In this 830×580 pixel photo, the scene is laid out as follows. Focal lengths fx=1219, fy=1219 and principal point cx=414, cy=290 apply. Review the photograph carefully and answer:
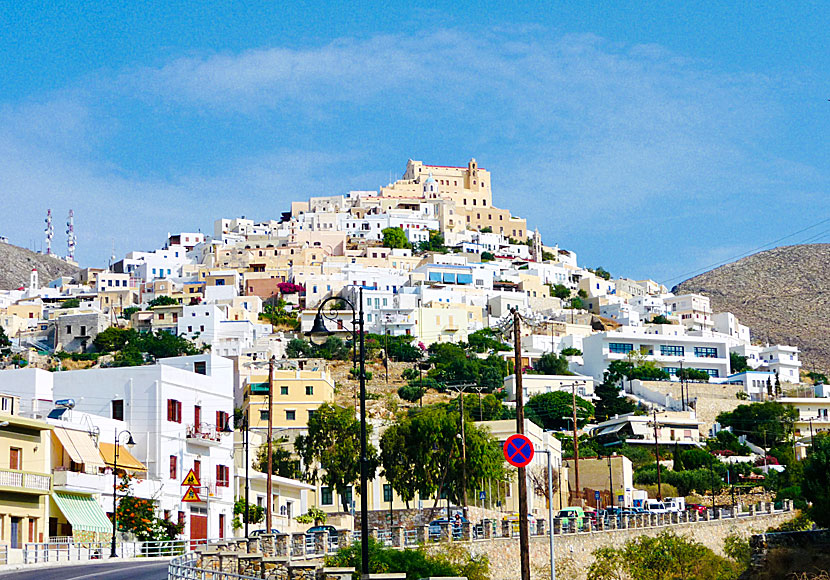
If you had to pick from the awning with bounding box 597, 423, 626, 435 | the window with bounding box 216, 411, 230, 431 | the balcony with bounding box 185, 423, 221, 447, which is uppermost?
the awning with bounding box 597, 423, 626, 435

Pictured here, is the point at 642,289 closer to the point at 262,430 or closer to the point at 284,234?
the point at 284,234

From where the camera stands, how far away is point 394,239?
A: 181750 millimetres

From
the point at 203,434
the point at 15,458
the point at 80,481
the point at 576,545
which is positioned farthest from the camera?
the point at 203,434

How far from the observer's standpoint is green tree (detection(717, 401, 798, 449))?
346 ft

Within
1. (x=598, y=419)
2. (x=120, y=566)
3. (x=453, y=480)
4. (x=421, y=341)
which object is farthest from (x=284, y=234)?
(x=120, y=566)

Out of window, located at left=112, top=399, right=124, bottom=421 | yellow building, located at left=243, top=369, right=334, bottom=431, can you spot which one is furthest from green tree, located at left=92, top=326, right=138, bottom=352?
window, located at left=112, top=399, right=124, bottom=421

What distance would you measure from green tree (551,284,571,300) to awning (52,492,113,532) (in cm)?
12716

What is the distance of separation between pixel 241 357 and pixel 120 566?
296ft

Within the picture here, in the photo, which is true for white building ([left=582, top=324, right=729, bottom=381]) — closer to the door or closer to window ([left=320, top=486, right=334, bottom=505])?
window ([left=320, top=486, right=334, bottom=505])

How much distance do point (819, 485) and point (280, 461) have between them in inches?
1391

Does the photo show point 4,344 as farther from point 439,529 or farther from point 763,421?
point 439,529

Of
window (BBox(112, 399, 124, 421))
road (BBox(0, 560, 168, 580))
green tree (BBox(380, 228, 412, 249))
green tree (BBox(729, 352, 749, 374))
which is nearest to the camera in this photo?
road (BBox(0, 560, 168, 580))

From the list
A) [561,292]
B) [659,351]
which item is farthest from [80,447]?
[561,292]

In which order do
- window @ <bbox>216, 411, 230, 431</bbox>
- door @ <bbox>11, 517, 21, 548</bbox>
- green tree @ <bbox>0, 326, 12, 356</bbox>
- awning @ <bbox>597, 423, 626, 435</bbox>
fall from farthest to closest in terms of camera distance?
1. green tree @ <bbox>0, 326, 12, 356</bbox>
2. awning @ <bbox>597, 423, 626, 435</bbox>
3. window @ <bbox>216, 411, 230, 431</bbox>
4. door @ <bbox>11, 517, 21, 548</bbox>
